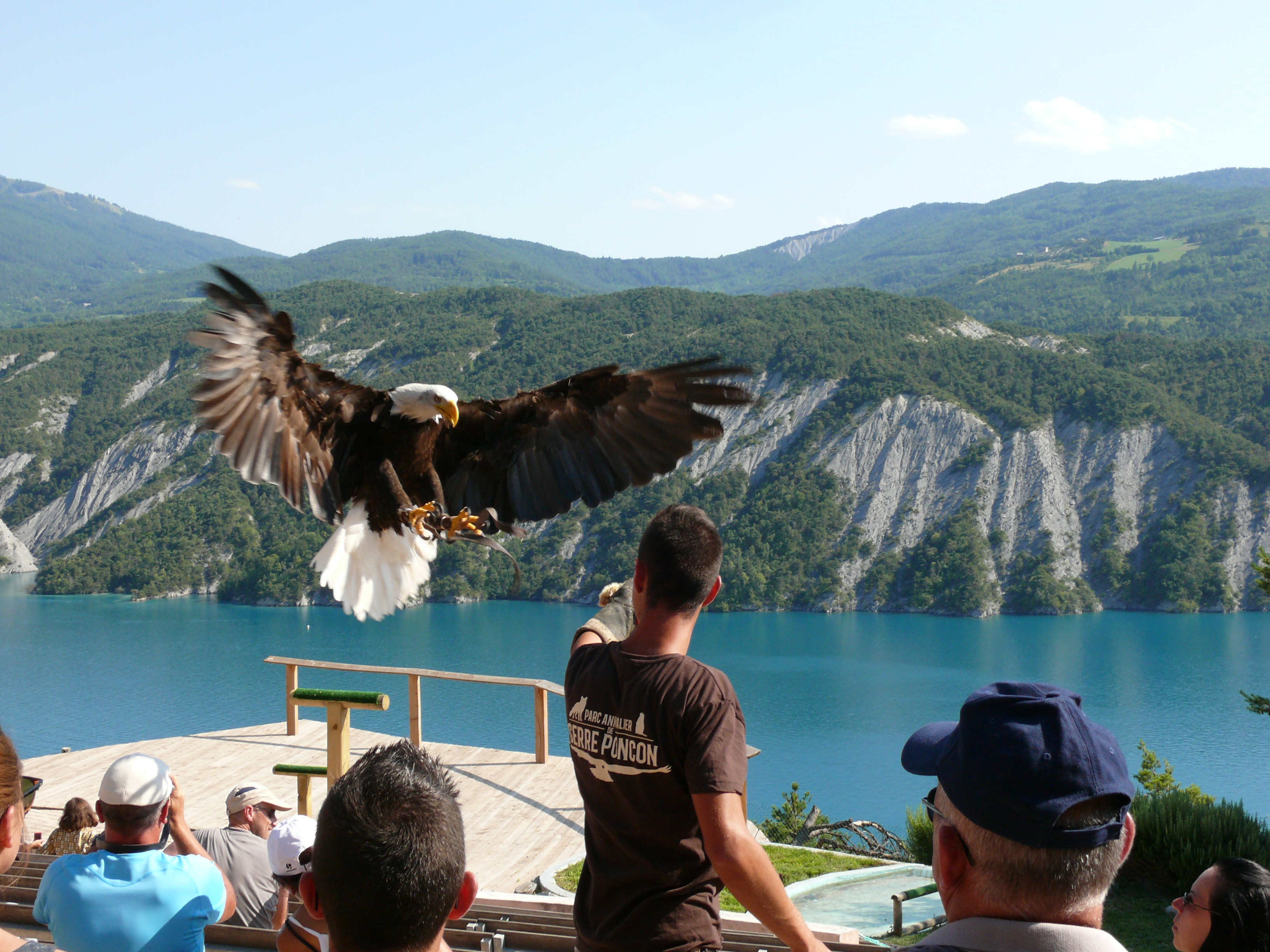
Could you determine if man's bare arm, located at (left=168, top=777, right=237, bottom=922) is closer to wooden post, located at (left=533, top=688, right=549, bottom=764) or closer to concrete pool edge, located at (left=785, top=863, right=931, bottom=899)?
concrete pool edge, located at (left=785, top=863, right=931, bottom=899)

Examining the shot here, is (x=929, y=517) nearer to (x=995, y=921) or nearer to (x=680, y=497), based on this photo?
(x=680, y=497)

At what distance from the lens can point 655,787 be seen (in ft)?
6.20

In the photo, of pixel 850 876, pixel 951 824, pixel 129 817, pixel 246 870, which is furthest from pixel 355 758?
pixel 951 824

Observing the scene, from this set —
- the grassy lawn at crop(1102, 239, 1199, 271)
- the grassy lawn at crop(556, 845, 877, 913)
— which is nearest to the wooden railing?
the grassy lawn at crop(556, 845, 877, 913)

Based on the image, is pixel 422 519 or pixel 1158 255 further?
pixel 1158 255

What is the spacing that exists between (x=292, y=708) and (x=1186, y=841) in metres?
8.76

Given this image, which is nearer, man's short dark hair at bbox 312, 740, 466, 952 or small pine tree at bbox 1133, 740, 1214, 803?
man's short dark hair at bbox 312, 740, 466, 952

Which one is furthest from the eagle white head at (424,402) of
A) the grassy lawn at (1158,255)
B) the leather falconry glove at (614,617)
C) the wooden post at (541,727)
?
the grassy lawn at (1158,255)

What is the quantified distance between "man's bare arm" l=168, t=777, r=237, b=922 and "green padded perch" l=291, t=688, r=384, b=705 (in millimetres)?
2290

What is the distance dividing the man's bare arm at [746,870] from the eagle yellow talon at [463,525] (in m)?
1.81

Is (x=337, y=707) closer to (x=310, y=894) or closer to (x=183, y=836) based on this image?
(x=183, y=836)

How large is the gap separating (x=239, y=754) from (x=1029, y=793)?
10.7 metres

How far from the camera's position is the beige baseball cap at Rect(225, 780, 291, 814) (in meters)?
3.76

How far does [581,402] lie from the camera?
4270mm
